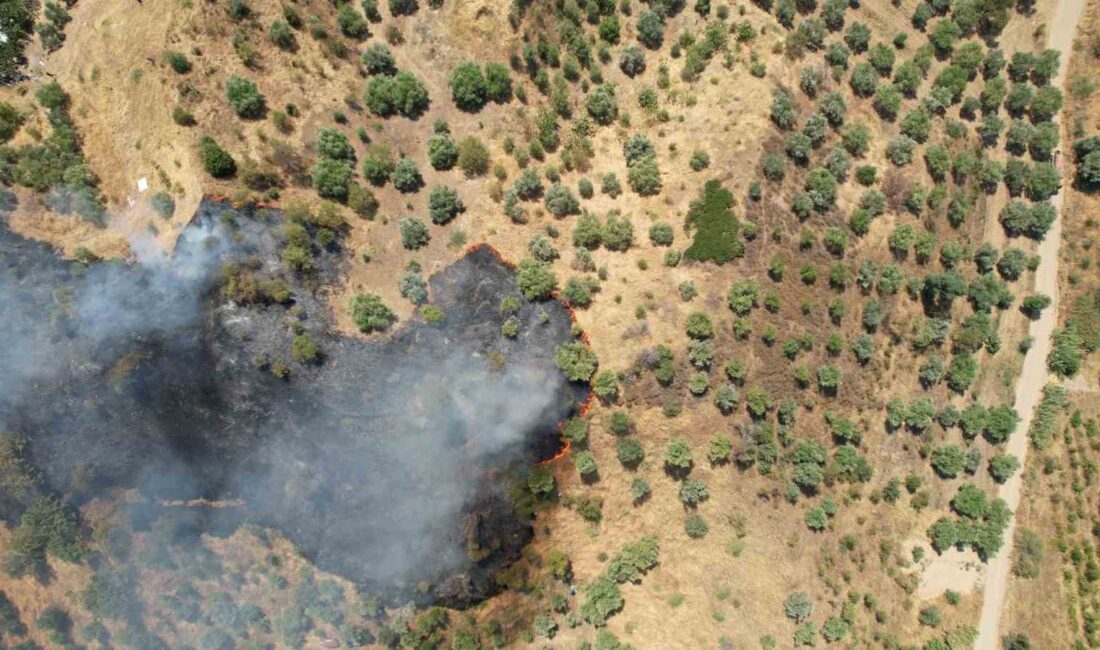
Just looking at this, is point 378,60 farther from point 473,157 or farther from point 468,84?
point 473,157

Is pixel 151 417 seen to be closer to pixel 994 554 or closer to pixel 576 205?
pixel 576 205

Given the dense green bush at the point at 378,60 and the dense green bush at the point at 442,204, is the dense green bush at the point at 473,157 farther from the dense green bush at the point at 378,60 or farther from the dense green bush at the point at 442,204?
the dense green bush at the point at 378,60

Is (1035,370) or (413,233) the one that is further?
(1035,370)

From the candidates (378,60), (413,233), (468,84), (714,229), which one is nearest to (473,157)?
(468,84)

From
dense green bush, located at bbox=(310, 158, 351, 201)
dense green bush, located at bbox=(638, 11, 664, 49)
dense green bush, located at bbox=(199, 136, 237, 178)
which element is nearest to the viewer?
dense green bush, located at bbox=(199, 136, 237, 178)

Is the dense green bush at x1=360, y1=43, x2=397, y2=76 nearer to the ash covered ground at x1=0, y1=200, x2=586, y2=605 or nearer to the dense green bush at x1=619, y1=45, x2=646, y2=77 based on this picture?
the ash covered ground at x1=0, y1=200, x2=586, y2=605

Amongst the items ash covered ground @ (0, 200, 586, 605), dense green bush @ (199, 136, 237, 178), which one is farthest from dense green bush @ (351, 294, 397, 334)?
dense green bush @ (199, 136, 237, 178)

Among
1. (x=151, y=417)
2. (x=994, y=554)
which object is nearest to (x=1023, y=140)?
(x=994, y=554)
